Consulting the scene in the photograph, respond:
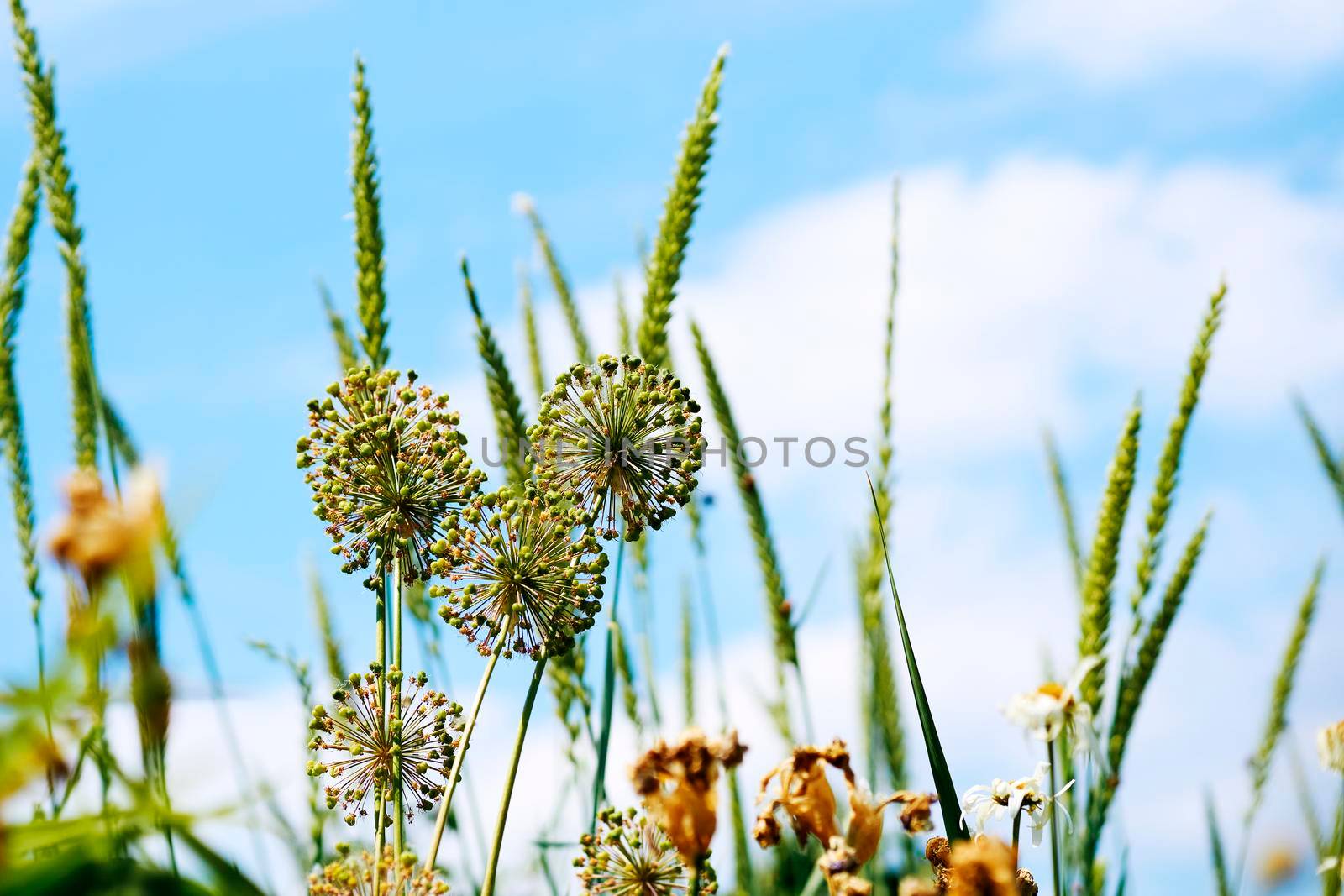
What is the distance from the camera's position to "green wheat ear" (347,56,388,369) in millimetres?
1624

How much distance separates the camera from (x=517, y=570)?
1.15 meters

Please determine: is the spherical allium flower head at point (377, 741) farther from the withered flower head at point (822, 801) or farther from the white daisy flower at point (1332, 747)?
the white daisy flower at point (1332, 747)

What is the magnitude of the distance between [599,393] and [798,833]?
0.49 meters

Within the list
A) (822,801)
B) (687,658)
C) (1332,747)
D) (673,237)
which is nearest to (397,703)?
(822,801)

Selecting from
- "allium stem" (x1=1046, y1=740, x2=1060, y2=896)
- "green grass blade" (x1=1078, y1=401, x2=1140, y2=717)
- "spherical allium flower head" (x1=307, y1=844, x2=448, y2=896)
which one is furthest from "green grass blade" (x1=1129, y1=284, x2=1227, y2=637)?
"spherical allium flower head" (x1=307, y1=844, x2=448, y2=896)

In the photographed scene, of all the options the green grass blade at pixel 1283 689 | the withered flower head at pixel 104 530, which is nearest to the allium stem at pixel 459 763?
the withered flower head at pixel 104 530

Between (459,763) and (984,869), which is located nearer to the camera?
(984,869)

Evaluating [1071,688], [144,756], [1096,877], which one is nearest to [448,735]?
[144,756]

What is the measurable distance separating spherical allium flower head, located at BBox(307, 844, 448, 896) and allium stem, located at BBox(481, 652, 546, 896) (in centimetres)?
5

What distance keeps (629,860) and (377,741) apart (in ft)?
0.92

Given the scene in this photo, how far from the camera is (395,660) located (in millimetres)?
1168

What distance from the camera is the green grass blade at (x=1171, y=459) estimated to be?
1.94m

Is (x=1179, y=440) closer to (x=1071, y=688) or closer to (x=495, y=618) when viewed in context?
(x=1071, y=688)

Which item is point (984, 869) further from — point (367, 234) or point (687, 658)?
point (687, 658)
